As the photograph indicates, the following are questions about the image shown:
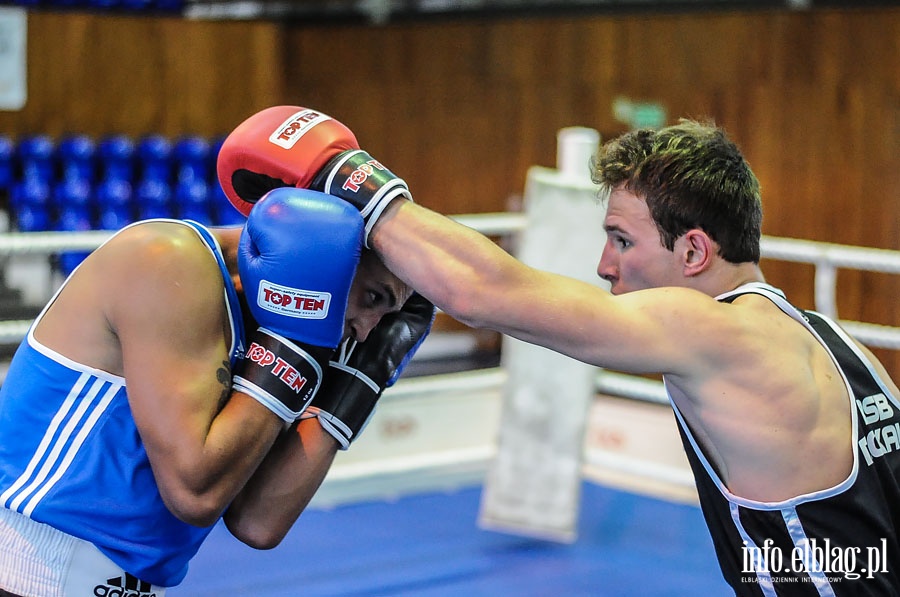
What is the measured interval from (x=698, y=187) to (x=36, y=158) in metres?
6.14

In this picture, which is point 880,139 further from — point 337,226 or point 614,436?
point 337,226

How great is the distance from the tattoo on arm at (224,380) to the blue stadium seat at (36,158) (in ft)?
19.2

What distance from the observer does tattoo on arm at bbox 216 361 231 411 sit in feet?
5.04

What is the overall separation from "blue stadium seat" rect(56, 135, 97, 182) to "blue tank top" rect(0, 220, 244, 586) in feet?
19.2

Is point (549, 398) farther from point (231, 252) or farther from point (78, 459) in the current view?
point (78, 459)

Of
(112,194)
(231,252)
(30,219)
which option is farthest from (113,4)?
(231,252)

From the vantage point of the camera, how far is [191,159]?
7422mm

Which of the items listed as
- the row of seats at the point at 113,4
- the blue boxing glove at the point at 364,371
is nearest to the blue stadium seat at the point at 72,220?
the row of seats at the point at 113,4

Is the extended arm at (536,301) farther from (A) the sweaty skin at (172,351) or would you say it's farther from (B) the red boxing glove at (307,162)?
(A) the sweaty skin at (172,351)

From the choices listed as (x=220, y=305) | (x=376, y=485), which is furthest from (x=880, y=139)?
(x=220, y=305)

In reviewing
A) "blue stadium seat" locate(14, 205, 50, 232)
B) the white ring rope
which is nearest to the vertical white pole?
the white ring rope

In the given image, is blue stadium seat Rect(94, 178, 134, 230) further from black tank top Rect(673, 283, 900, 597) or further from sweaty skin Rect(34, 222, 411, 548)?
black tank top Rect(673, 283, 900, 597)

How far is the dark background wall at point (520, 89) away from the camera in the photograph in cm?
530

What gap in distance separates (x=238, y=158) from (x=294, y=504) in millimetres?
593
